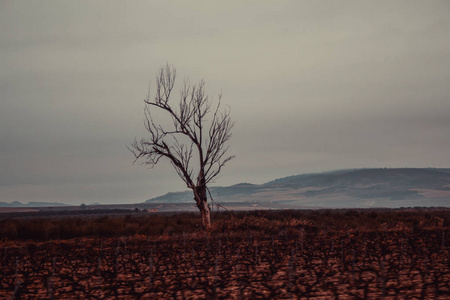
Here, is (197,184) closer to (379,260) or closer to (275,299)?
(379,260)

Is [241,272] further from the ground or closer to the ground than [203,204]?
closer to the ground

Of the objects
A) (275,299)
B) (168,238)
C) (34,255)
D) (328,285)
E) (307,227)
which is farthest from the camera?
(307,227)

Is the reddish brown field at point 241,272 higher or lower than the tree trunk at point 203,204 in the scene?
lower

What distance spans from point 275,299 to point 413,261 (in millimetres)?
7016

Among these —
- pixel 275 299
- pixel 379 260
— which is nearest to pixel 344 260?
pixel 379 260

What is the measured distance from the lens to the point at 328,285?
521 inches

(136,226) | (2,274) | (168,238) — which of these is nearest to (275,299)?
(2,274)

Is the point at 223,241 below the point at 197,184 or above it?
below

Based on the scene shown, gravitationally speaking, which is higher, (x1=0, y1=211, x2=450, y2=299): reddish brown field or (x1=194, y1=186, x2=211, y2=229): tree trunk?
(x1=194, y1=186, x2=211, y2=229): tree trunk

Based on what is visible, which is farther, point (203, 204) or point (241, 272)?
point (203, 204)

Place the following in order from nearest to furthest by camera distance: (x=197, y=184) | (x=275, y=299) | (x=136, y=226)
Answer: (x=275, y=299) < (x=197, y=184) < (x=136, y=226)

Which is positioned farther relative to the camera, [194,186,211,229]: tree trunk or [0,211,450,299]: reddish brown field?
[194,186,211,229]: tree trunk

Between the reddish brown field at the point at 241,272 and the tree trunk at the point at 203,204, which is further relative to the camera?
the tree trunk at the point at 203,204

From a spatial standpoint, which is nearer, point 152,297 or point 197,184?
point 152,297
